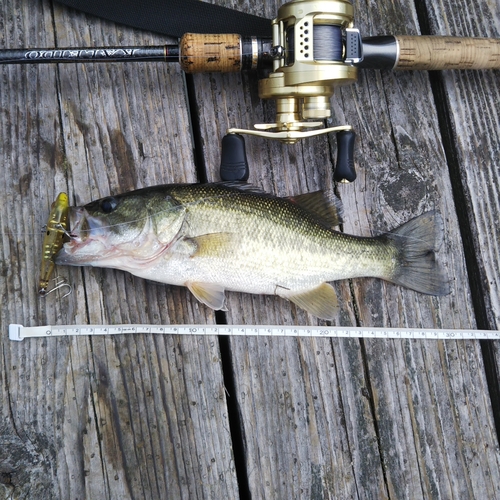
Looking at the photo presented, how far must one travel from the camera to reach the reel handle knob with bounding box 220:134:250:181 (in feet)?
A: 7.83

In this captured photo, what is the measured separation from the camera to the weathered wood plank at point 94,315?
2297 millimetres

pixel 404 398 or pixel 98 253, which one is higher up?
pixel 98 253

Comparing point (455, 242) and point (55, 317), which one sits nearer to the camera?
point (55, 317)

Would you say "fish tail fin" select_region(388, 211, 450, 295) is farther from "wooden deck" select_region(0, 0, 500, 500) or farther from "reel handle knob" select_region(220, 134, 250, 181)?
"reel handle knob" select_region(220, 134, 250, 181)

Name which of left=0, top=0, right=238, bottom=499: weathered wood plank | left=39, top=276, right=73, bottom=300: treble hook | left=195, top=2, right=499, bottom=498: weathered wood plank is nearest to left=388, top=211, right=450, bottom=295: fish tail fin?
left=195, top=2, right=499, bottom=498: weathered wood plank

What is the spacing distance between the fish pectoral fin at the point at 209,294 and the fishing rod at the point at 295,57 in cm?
51

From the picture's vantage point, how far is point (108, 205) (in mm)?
2227

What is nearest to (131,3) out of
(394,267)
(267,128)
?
(267,128)

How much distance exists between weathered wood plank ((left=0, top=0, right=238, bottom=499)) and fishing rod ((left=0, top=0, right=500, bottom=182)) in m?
0.30

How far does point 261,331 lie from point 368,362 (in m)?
0.54

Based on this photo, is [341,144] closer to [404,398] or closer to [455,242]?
[455,242]

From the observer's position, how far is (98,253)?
7.32ft

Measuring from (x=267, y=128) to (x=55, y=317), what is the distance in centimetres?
128

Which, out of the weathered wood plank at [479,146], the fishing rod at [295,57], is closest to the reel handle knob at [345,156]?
the fishing rod at [295,57]
